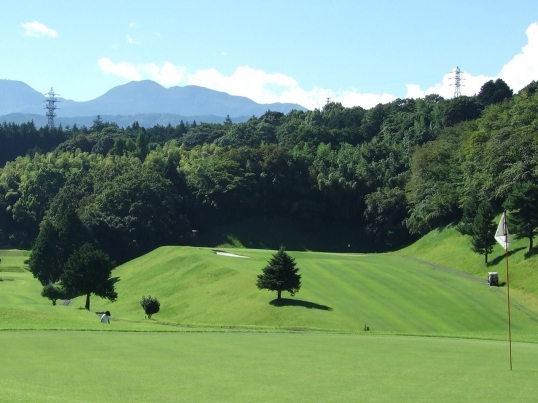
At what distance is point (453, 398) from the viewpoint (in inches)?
623

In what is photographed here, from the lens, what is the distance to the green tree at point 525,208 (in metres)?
62.4

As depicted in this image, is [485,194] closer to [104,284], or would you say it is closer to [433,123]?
[104,284]

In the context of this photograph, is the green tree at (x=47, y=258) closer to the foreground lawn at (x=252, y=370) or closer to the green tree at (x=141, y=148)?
the green tree at (x=141, y=148)

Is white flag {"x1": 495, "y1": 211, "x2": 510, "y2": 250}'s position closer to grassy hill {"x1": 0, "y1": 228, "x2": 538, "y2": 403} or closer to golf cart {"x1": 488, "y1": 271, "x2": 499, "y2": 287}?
grassy hill {"x1": 0, "y1": 228, "x2": 538, "y2": 403}

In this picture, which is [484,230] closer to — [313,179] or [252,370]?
[313,179]

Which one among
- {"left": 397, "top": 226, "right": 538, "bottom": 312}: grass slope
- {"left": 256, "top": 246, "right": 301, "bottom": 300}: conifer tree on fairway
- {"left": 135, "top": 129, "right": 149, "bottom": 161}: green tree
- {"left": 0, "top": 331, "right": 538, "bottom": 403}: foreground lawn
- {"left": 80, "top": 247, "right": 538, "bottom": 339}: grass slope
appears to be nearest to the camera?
{"left": 0, "top": 331, "right": 538, "bottom": 403}: foreground lawn

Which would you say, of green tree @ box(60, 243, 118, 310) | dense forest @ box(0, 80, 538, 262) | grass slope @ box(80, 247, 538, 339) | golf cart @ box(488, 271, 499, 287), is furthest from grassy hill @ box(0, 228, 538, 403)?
dense forest @ box(0, 80, 538, 262)

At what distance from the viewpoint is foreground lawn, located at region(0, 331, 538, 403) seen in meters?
15.8

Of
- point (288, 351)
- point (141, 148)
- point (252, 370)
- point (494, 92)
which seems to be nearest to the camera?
point (252, 370)

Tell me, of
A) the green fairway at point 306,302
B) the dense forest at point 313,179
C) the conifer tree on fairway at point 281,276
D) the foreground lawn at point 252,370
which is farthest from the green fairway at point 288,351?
the dense forest at point 313,179

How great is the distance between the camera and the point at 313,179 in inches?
4417

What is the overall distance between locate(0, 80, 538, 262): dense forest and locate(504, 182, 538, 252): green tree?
0.14 metres

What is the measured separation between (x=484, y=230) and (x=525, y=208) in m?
4.52

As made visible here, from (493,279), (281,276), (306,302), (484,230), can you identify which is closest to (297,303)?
(306,302)
